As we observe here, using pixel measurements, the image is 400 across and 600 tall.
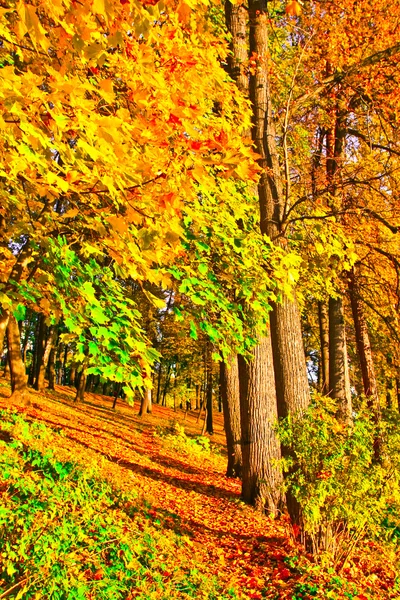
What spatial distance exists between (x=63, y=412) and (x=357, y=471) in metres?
11.7

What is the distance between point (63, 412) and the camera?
14.7 metres

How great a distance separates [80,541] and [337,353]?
7646 millimetres

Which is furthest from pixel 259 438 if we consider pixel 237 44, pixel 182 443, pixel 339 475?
pixel 182 443

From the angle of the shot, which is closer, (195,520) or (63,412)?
(195,520)

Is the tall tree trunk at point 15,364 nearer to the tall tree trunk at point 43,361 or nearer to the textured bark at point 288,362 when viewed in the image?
the tall tree trunk at point 43,361

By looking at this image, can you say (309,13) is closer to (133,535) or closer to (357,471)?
(357,471)

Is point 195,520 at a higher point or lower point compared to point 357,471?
lower

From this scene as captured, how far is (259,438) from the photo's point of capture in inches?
282

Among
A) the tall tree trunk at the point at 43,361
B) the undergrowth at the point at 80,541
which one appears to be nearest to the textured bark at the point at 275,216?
the undergrowth at the point at 80,541

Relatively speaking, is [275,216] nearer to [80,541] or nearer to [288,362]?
[288,362]

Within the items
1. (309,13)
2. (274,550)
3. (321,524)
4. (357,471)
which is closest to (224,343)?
(357,471)

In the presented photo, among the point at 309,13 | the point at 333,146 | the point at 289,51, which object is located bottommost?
the point at 333,146

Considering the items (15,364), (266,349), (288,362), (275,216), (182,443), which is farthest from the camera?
(182,443)

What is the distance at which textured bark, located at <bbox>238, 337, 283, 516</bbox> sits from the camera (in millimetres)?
7148
